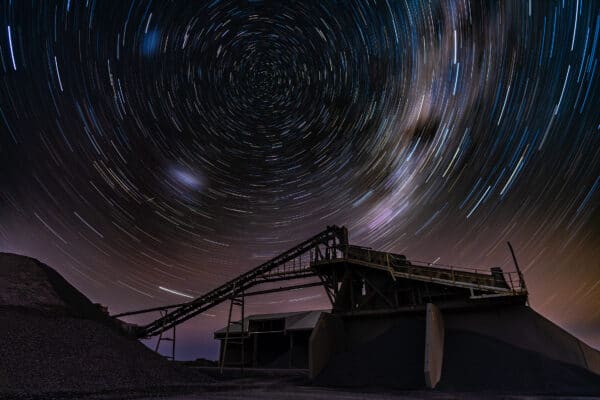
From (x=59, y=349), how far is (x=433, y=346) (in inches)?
673

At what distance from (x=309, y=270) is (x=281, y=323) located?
13.7 m

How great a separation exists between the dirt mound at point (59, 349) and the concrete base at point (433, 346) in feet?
37.2

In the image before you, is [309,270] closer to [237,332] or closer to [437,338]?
[437,338]

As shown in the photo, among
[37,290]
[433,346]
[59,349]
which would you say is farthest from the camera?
[37,290]

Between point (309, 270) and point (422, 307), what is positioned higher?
point (309, 270)

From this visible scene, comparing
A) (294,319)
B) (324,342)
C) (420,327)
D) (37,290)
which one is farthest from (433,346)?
(37,290)

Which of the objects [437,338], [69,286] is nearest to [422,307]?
[437,338]

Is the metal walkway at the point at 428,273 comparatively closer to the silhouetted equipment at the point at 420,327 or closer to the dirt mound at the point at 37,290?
the silhouetted equipment at the point at 420,327

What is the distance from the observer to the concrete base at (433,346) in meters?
15.6

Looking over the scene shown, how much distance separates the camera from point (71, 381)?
42.7 ft

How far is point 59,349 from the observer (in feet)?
49.5

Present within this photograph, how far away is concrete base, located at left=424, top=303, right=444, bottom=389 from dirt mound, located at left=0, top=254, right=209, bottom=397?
11348 mm

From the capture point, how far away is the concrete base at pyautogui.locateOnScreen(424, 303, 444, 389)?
1560cm

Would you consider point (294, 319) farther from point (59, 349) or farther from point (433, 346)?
point (59, 349)
